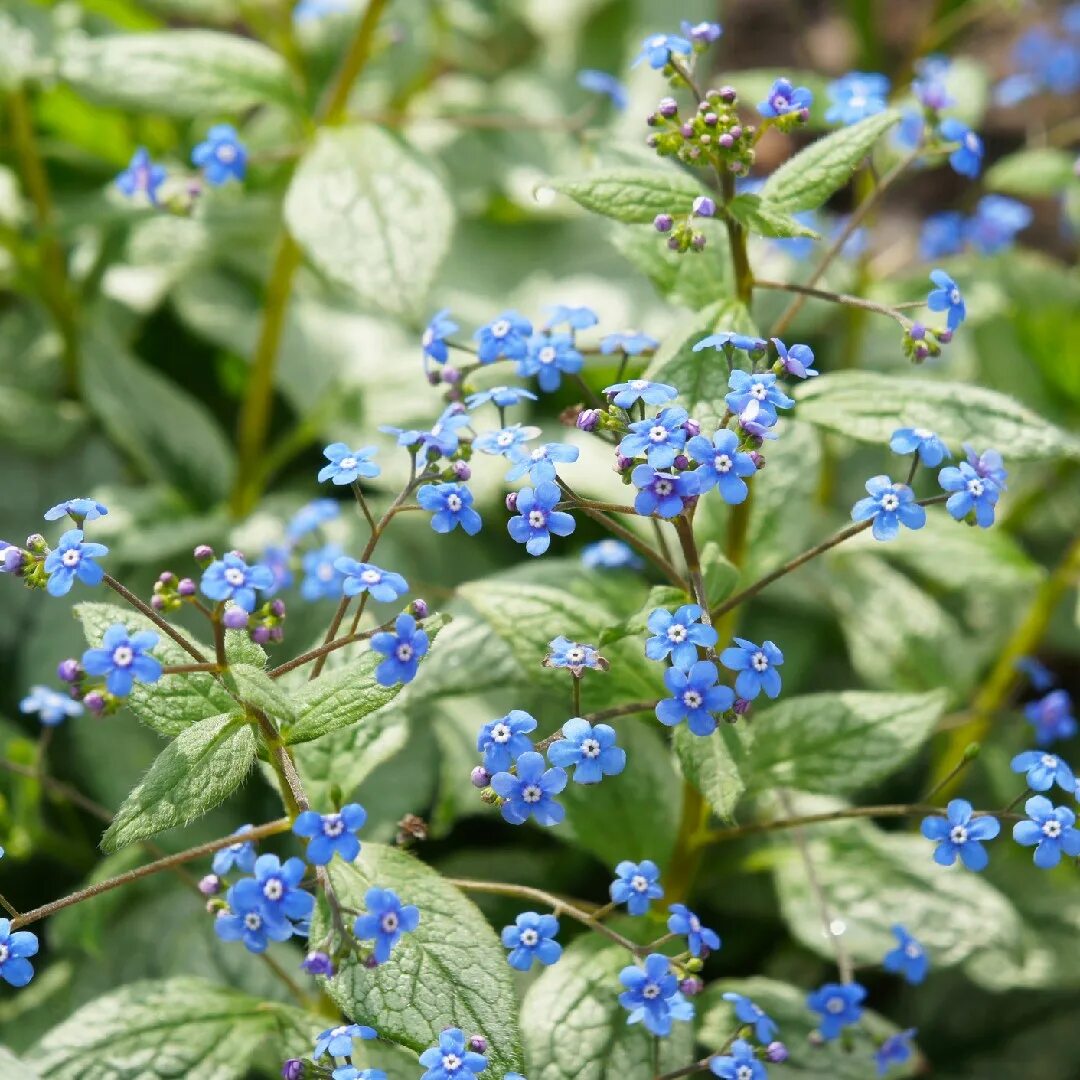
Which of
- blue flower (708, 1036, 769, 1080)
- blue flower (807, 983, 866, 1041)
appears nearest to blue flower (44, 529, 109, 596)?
blue flower (708, 1036, 769, 1080)

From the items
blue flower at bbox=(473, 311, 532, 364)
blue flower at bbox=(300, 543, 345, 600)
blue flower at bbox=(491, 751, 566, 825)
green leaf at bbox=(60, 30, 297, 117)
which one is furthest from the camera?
green leaf at bbox=(60, 30, 297, 117)

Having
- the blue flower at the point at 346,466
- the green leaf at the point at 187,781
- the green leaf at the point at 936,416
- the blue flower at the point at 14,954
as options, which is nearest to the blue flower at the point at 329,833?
the green leaf at the point at 187,781

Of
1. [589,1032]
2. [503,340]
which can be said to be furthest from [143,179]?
[589,1032]

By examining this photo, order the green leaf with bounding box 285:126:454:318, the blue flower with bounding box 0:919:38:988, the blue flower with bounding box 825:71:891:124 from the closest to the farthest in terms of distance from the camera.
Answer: the blue flower with bounding box 0:919:38:988 < the blue flower with bounding box 825:71:891:124 < the green leaf with bounding box 285:126:454:318

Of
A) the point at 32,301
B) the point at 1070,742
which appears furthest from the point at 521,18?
the point at 1070,742

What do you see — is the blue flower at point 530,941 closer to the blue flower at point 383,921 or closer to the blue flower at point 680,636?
the blue flower at point 383,921

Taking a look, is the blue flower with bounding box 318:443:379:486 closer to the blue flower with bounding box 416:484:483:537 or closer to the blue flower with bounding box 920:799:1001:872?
the blue flower with bounding box 416:484:483:537

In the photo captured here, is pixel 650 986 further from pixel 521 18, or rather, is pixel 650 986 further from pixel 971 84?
pixel 521 18
